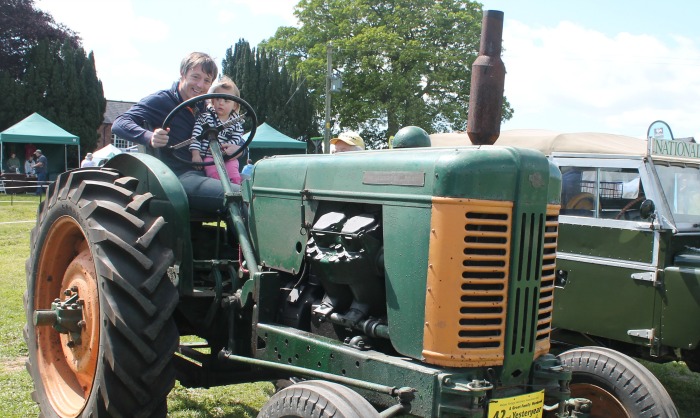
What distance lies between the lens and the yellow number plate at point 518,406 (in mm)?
2740

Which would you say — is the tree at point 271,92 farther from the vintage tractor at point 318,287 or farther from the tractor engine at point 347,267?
the tractor engine at point 347,267

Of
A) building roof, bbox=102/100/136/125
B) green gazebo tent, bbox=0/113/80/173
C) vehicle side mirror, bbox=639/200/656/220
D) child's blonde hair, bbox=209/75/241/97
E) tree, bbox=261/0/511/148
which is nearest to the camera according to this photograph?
child's blonde hair, bbox=209/75/241/97

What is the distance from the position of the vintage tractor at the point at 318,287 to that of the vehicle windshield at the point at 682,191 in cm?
263

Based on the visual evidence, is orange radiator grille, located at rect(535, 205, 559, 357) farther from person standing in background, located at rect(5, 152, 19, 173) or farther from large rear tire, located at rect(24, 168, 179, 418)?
person standing in background, located at rect(5, 152, 19, 173)

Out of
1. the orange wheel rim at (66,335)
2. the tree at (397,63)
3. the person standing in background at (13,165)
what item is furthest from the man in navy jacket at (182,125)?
the tree at (397,63)

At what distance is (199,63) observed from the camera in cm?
450

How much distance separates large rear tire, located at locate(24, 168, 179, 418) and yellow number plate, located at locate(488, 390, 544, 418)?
1.55m

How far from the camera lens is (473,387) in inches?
105

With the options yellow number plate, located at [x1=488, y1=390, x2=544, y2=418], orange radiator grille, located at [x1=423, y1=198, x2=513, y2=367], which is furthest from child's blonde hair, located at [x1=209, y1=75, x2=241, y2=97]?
yellow number plate, located at [x1=488, y1=390, x2=544, y2=418]

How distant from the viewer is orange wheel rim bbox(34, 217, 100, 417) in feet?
12.1

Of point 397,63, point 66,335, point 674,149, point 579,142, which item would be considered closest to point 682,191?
point 674,149

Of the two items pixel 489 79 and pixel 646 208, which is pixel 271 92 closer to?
pixel 489 79

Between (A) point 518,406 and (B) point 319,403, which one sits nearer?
(B) point 319,403

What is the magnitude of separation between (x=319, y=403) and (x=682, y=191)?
446 centimetres
